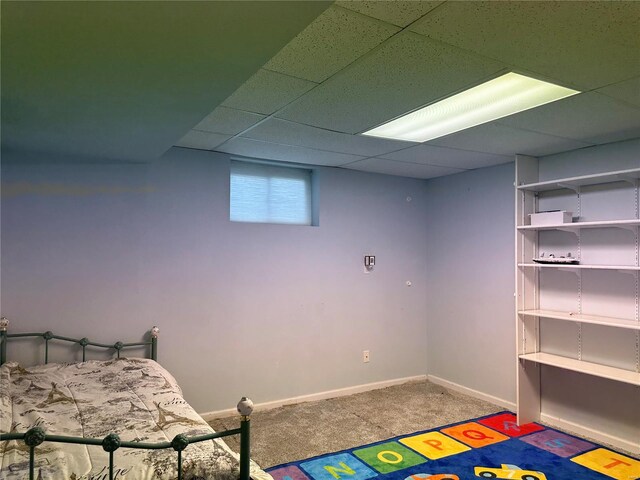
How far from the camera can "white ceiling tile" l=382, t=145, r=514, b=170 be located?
350cm

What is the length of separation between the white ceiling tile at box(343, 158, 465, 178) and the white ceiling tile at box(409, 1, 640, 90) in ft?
6.74

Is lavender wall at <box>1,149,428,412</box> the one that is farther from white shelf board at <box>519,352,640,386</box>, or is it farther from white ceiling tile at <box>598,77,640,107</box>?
white ceiling tile at <box>598,77,640,107</box>

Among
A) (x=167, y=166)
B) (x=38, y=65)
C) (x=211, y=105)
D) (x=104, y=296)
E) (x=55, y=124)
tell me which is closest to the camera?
(x=38, y=65)

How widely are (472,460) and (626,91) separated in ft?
7.83

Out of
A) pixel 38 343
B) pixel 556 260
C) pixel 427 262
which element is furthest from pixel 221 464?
pixel 427 262

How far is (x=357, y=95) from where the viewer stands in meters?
2.28

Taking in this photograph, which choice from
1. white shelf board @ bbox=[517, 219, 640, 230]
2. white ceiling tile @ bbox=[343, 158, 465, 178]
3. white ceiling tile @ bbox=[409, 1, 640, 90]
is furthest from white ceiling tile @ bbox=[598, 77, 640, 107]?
white ceiling tile @ bbox=[343, 158, 465, 178]

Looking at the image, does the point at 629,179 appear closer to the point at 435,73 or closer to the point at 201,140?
the point at 435,73

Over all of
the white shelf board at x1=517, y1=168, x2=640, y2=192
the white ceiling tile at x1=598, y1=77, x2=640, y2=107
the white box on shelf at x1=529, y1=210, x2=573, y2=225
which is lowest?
the white box on shelf at x1=529, y1=210, x2=573, y2=225

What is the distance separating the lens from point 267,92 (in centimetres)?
224

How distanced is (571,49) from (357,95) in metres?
0.97

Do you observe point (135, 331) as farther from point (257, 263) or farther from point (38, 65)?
point (38, 65)

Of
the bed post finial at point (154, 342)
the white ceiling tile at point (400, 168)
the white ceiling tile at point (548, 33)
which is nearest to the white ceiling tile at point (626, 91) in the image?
the white ceiling tile at point (548, 33)

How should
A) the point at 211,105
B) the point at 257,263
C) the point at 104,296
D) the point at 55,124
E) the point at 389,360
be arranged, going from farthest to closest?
the point at 389,360 → the point at 257,263 → the point at 104,296 → the point at 55,124 → the point at 211,105
